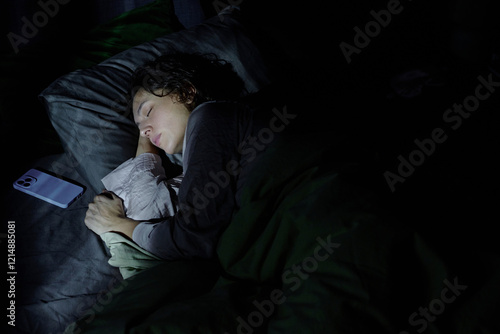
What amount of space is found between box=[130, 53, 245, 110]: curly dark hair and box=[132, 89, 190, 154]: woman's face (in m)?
0.02

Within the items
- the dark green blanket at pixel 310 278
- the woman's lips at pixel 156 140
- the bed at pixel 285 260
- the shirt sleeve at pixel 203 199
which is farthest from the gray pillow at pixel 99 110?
the dark green blanket at pixel 310 278

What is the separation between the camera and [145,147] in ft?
3.97

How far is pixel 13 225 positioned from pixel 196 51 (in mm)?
805

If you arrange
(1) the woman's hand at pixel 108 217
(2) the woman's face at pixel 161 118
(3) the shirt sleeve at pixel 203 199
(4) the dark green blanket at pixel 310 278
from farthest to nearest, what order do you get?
(2) the woman's face at pixel 161 118 < (1) the woman's hand at pixel 108 217 < (3) the shirt sleeve at pixel 203 199 < (4) the dark green blanket at pixel 310 278

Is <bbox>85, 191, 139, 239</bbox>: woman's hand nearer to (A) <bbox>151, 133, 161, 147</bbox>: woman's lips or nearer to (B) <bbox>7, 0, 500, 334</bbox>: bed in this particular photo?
(B) <bbox>7, 0, 500, 334</bbox>: bed

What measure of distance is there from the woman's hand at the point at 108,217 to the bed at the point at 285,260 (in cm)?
4

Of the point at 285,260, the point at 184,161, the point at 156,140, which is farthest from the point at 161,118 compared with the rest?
the point at 285,260

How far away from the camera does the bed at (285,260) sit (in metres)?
0.64

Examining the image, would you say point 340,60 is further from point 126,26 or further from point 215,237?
point 215,237

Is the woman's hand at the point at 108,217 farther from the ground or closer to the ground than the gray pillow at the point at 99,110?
closer to the ground

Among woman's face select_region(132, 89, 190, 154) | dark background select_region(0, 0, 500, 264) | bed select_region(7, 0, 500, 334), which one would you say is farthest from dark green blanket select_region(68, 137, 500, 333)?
woman's face select_region(132, 89, 190, 154)

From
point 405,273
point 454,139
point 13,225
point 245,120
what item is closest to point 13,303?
point 13,225

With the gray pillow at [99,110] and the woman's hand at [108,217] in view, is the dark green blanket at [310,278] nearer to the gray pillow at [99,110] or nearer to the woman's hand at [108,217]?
the woman's hand at [108,217]

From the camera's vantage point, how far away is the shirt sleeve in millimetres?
906
